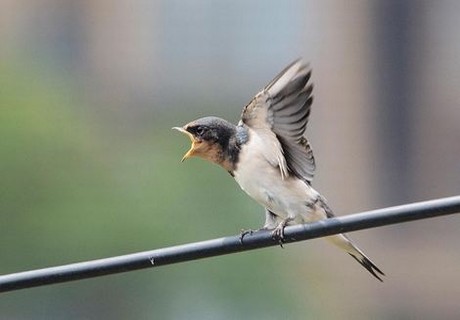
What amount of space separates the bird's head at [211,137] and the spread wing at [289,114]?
0.14 feet

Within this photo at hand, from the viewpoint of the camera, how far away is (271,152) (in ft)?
9.77

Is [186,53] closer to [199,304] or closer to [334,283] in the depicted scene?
[334,283]

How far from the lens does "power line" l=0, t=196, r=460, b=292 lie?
2.12m

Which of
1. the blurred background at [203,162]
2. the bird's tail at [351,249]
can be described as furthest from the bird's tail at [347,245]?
the blurred background at [203,162]

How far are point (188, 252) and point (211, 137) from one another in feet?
2.72

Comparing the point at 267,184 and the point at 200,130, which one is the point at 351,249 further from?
the point at 200,130

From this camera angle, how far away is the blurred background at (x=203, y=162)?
40.1ft

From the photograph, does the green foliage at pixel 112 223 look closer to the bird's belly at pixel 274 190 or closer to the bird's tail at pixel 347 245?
the bird's tail at pixel 347 245

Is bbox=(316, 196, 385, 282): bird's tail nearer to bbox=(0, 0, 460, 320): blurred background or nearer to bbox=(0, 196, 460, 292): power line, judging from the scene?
bbox=(0, 196, 460, 292): power line

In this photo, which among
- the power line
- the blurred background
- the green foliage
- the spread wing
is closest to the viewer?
the power line

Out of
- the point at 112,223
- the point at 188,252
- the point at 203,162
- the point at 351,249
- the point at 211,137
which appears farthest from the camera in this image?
the point at 203,162

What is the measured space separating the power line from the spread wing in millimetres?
637

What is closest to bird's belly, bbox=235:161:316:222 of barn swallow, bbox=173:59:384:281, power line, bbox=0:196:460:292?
barn swallow, bbox=173:59:384:281

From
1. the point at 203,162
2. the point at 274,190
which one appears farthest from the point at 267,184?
the point at 203,162
